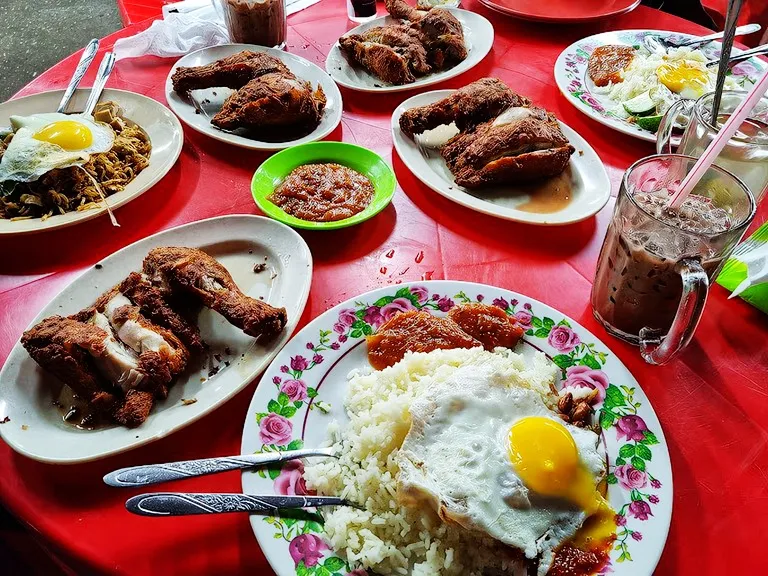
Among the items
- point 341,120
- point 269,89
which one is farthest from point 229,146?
point 341,120

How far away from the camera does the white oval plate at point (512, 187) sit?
7.49 feet

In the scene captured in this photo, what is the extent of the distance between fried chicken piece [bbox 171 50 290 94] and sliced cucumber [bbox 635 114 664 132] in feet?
5.74

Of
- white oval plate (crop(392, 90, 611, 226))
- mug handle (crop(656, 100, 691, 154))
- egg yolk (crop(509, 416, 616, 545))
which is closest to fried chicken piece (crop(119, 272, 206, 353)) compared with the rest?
egg yolk (crop(509, 416, 616, 545))

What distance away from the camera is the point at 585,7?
3.70m

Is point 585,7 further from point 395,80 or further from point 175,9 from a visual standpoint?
point 175,9

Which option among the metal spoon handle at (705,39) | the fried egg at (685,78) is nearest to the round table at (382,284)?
the fried egg at (685,78)

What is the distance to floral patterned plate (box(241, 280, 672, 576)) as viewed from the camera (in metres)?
1.30

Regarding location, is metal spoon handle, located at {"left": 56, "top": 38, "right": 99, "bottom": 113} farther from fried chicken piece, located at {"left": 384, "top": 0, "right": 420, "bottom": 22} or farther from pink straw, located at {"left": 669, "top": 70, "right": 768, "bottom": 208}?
pink straw, located at {"left": 669, "top": 70, "right": 768, "bottom": 208}

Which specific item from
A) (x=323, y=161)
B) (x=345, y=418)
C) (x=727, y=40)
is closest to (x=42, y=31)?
(x=323, y=161)

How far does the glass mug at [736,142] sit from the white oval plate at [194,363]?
1.46m

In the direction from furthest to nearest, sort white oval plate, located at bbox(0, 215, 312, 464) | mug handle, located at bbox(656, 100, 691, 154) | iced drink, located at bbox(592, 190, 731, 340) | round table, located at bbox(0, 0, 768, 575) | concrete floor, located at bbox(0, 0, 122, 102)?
1. concrete floor, located at bbox(0, 0, 122, 102)
2. mug handle, located at bbox(656, 100, 691, 154)
3. iced drink, located at bbox(592, 190, 731, 340)
4. white oval plate, located at bbox(0, 215, 312, 464)
5. round table, located at bbox(0, 0, 768, 575)

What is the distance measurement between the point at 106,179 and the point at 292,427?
1515mm

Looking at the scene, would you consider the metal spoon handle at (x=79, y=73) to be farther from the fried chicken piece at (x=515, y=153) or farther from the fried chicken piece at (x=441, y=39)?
the fried chicken piece at (x=515, y=153)

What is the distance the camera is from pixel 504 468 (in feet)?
4.45
